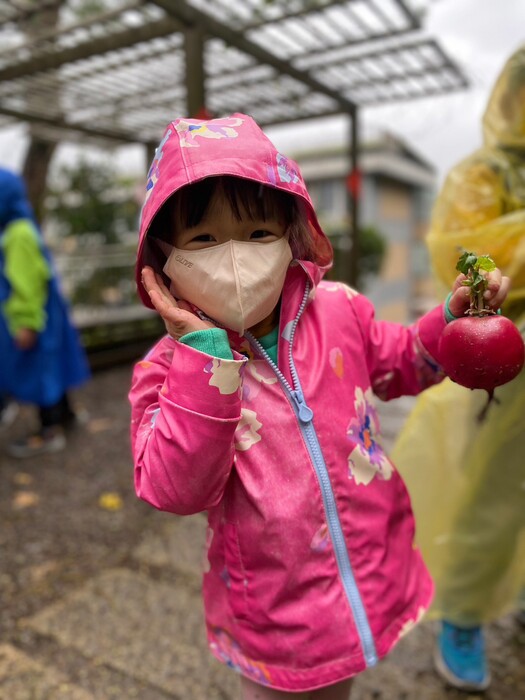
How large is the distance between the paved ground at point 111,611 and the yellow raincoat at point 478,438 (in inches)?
13.2

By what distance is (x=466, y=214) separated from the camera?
172 cm

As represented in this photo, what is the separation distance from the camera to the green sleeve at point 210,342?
1040mm

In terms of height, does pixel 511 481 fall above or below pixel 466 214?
below

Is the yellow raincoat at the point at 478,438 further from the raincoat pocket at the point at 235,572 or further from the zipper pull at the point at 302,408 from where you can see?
the raincoat pocket at the point at 235,572

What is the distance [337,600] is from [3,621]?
1.73 metres

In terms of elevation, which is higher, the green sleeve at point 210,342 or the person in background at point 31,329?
the green sleeve at point 210,342

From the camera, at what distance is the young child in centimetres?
105

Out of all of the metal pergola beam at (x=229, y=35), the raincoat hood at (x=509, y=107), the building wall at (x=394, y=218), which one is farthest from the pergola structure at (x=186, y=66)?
the building wall at (x=394, y=218)

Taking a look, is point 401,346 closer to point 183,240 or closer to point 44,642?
point 183,240

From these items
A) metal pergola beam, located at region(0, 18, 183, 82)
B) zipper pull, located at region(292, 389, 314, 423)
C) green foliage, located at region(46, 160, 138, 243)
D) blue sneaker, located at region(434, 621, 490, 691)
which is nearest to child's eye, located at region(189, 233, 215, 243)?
zipper pull, located at region(292, 389, 314, 423)

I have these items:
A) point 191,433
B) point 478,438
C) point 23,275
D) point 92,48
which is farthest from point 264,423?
point 92,48

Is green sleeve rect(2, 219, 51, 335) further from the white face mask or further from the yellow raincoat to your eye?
the white face mask

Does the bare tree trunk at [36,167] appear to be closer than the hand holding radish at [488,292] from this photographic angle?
No

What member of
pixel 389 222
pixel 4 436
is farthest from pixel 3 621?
pixel 389 222
